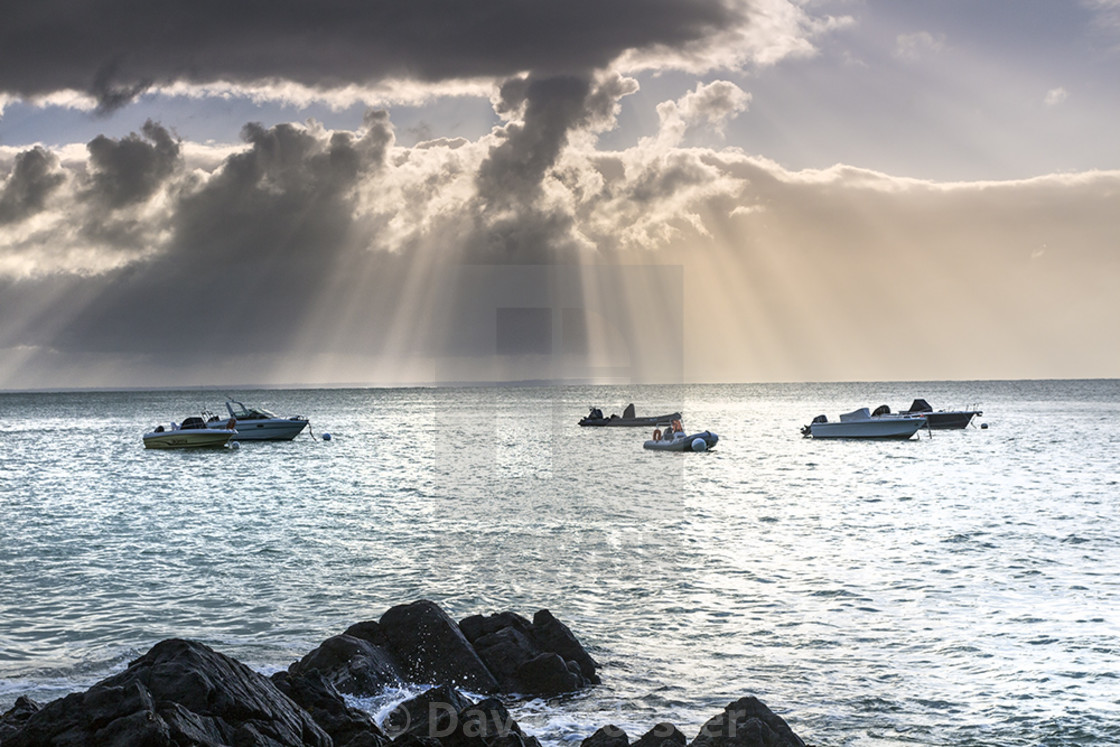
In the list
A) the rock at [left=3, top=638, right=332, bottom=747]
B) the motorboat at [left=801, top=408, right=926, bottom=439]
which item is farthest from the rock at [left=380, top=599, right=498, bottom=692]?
the motorboat at [left=801, top=408, right=926, bottom=439]

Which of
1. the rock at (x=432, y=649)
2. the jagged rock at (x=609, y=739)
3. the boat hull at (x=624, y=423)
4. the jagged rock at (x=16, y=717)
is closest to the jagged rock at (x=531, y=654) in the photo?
the rock at (x=432, y=649)

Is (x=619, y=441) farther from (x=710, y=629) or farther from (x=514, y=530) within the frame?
(x=710, y=629)

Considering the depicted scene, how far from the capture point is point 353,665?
1419 cm

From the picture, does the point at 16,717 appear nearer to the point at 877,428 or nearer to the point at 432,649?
the point at 432,649

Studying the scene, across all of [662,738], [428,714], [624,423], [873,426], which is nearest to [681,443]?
[873,426]

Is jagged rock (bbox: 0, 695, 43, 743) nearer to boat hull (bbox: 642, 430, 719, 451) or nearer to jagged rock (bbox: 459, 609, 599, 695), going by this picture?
jagged rock (bbox: 459, 609, 599, 695)

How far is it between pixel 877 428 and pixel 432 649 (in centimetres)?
7488

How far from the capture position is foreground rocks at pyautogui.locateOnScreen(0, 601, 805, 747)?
8531mm

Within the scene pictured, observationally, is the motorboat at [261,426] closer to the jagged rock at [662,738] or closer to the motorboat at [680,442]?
the motorboat at [680,442]

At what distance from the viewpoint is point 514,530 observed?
3359 centimetres

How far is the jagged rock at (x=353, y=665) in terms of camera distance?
45.6 ft

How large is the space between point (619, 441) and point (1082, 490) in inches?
1977

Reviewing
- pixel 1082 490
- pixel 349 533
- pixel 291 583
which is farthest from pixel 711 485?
pixel 291 583

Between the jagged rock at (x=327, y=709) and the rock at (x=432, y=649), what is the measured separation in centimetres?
296
